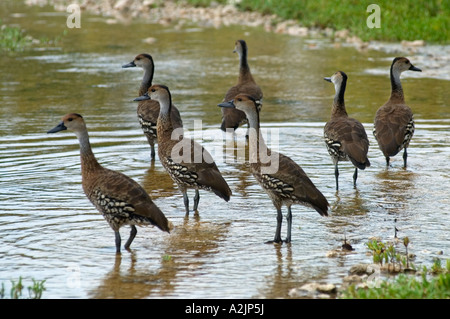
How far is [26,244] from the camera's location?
8.78 metres

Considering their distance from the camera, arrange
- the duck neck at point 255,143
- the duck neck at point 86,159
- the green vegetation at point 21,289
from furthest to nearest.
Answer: the duck neck at point 255,143 < the duck neck at point 86,159 < the green vegetation at point 21,289

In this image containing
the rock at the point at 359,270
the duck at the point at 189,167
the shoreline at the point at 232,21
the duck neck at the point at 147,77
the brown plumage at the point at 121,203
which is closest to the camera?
the rock at the point at 359,270

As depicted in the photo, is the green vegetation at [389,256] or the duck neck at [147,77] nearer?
the green vegetation at [389,256]

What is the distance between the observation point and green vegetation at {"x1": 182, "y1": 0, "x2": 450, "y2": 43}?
23.0 metres

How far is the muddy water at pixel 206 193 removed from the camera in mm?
7914

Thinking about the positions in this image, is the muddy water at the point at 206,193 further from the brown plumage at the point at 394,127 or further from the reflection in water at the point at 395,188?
the brown plumage at the point at 394,127

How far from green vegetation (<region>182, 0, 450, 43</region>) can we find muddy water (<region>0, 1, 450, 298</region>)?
1756mm

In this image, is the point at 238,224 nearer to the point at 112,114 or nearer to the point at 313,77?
the point at 112,114

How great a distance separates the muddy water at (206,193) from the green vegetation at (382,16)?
69.1 inches

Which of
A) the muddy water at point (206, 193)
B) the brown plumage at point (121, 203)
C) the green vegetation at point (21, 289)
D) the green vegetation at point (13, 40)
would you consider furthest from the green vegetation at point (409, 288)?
the green vegetation at point (13, 40)

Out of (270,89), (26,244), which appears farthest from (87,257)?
(270,89)
